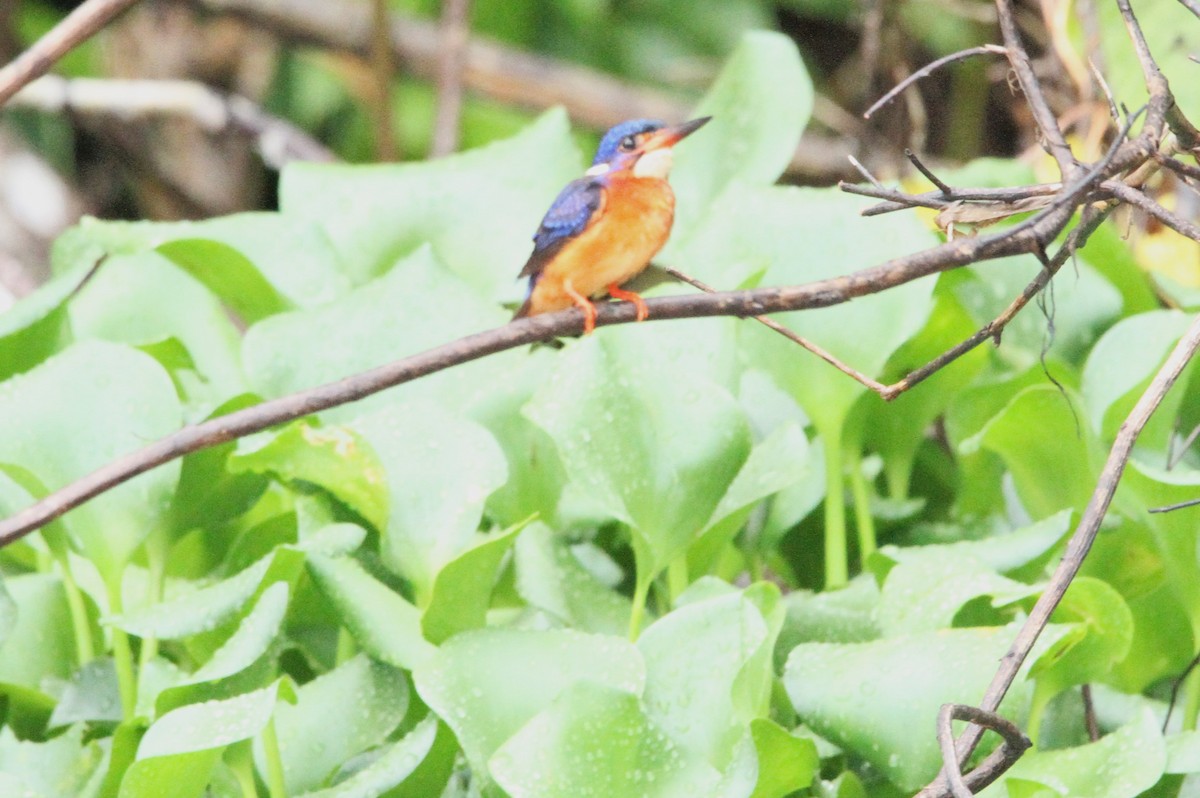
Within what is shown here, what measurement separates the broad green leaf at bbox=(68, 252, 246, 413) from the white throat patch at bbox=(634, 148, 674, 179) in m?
0.50

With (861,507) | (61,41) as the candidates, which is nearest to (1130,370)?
(861,507)

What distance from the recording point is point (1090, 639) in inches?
41.6

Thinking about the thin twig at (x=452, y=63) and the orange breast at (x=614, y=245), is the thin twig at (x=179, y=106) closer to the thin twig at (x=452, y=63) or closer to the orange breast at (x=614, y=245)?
the thin twig at (x=452, y=63)

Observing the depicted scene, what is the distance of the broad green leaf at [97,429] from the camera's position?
1197mm

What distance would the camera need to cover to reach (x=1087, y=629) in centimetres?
105

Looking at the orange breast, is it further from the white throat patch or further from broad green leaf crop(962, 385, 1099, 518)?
broad green leaf crop(962, 385, 1099, 518)

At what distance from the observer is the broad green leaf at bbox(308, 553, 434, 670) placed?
1.10 meters

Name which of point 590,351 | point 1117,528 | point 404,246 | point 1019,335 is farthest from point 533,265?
point 1117,528

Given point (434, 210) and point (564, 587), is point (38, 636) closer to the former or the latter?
point (564, 587)

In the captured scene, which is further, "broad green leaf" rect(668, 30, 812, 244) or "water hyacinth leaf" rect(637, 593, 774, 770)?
"broad green leaf" rect(668, 30, 812, 244)

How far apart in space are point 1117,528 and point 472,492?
521mm

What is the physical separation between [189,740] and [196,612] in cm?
15

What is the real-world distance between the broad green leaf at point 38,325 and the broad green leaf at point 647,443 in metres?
0.45

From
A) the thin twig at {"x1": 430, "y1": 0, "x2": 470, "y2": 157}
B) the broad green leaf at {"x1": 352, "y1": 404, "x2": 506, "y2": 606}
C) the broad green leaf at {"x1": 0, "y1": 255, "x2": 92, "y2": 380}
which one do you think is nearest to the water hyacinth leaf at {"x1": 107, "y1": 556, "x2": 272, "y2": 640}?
the broad green leaf at {"x1": 352, "y1": 404, "x2": 506, "y2": 606}
